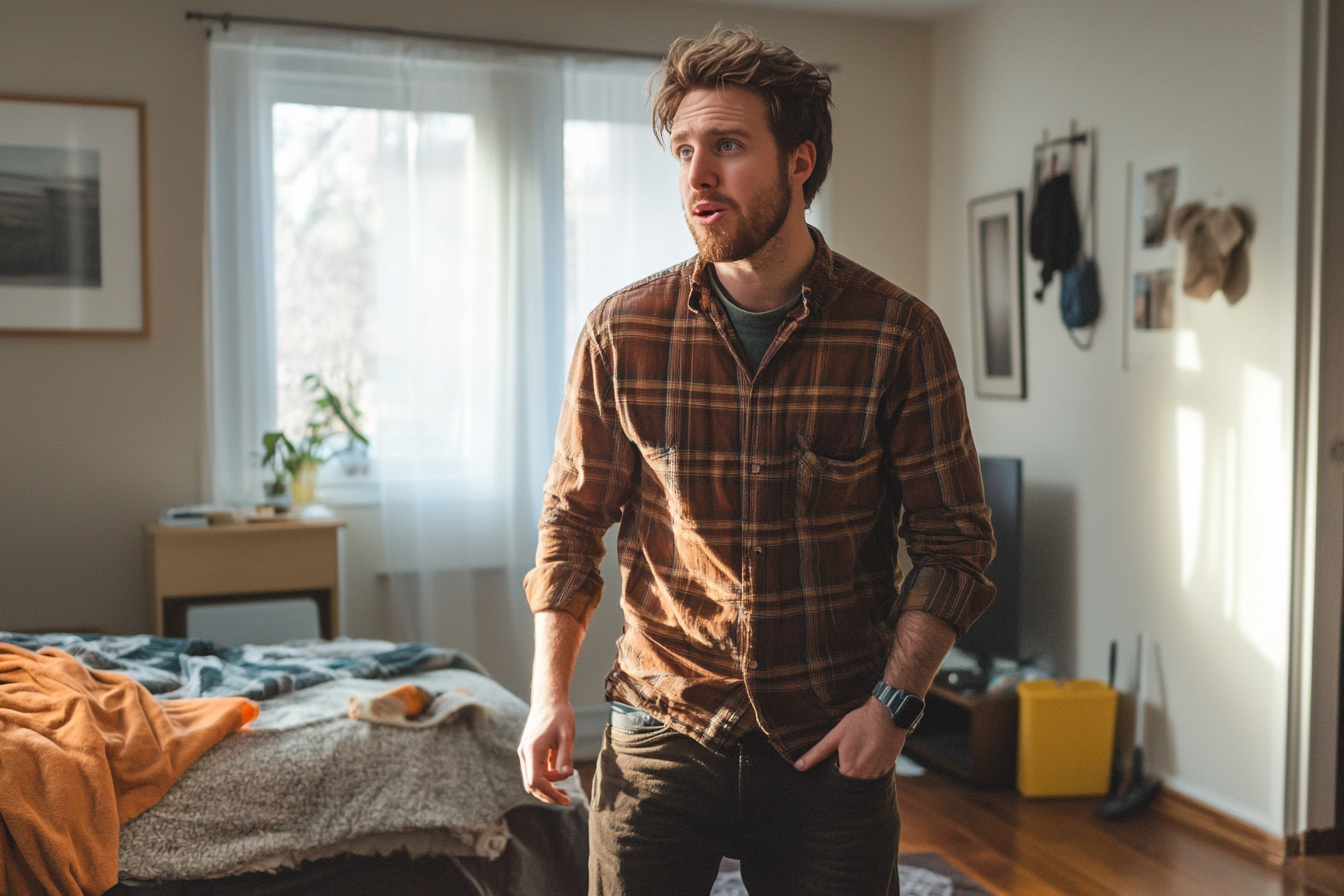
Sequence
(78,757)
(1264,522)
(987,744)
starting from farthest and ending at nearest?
1. (987,744)
2. (1264,522)
3. (78,757)

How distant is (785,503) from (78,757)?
1355 mm

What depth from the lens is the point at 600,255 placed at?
4.14 meters

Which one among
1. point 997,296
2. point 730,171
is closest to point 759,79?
point 730,171

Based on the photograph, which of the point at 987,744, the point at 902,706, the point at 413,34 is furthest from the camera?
the point at 413,34

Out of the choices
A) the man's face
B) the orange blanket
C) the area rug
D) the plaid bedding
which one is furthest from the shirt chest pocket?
the area rug

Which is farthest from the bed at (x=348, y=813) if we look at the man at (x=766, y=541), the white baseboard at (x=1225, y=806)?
the white baseboard at (x=1225, y=806)

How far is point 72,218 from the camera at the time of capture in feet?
12.1

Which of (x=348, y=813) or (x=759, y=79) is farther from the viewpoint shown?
(x=348, y=813)

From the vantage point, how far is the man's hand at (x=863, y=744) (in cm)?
119

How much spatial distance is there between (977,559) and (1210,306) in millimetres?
2412

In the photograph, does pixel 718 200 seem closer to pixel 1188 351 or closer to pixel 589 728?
pixel 1188 351

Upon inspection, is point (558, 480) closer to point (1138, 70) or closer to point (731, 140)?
point (731, 140)

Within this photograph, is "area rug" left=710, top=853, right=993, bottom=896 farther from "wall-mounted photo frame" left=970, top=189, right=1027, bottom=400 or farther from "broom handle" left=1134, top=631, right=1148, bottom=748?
"wall-mounted photo frame" left=970, top=189, right=1027, bottom=400

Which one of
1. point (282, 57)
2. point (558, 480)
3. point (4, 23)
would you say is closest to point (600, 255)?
point (282, 57)
